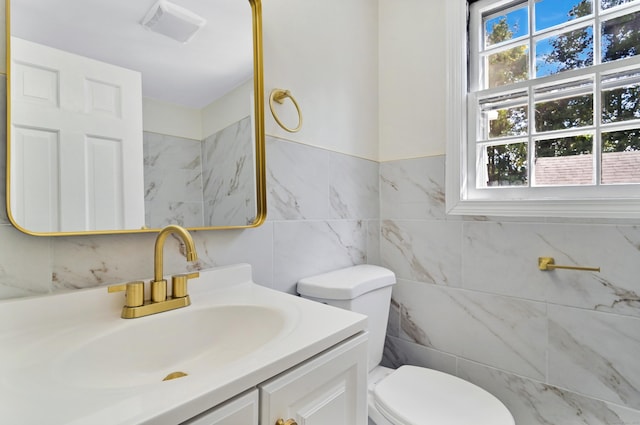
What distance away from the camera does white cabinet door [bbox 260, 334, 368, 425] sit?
1.80ft

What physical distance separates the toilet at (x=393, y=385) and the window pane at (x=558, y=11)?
4.13 ft

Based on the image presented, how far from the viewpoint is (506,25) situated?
56.6 inches

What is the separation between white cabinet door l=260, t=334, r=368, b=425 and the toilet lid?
383 millimetres

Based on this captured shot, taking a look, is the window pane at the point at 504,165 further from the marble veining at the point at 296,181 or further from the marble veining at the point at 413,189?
the marble veining at the point at 296,181

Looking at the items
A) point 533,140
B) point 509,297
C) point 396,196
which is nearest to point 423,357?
point 509,297

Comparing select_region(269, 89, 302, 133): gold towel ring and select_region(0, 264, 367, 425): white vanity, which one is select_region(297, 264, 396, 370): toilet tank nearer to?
select_region(0, 264, 367, 425): white vanity

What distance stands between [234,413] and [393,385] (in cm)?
90

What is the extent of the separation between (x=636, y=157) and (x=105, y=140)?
67.6 inches

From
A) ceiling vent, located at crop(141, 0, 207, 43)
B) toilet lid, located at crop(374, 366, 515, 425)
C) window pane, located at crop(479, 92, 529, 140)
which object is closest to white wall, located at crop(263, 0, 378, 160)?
ceiling vent, located at crop(141, 0, 207, 43)

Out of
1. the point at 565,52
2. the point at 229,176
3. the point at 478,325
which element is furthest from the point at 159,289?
the point at 565,52

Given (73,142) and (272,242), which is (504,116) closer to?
(272,242)

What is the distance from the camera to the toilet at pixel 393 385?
1.03 metres

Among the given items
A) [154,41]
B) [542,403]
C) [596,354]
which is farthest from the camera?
[542,403]

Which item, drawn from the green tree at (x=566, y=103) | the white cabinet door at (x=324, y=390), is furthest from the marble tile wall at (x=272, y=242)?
the green tree at (x=566, y=103)
